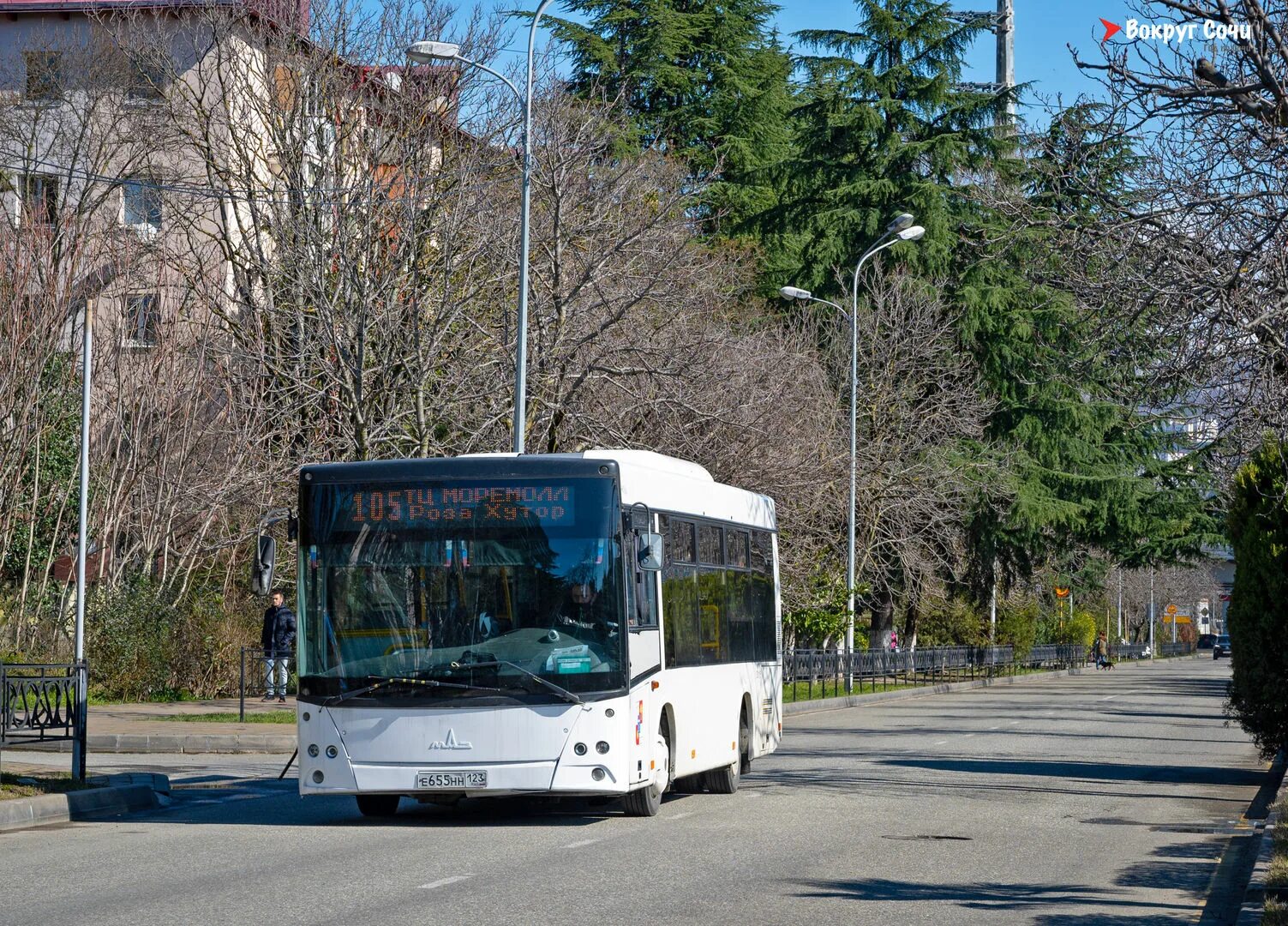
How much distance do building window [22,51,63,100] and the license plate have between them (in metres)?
25.3

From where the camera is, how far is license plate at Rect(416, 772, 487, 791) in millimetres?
13648

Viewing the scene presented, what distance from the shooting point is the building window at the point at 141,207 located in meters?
34.3

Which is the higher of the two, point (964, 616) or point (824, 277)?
point (824, 277)

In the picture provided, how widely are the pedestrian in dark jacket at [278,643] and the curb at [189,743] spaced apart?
223 inches

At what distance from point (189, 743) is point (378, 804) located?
7.51 meters

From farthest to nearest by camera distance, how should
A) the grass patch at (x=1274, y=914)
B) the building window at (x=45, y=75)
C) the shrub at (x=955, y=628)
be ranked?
the shrub at (x=955, y=628), the building window at (x=45, y=75), the grass patch at (x=1274, y=914)

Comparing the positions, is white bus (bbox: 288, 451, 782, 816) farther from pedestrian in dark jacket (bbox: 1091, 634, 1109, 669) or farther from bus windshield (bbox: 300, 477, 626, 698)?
pedestrian in dark jacket (bbox: 1091, 634, 1109, 669)

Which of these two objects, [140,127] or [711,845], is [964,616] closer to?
[140,127]

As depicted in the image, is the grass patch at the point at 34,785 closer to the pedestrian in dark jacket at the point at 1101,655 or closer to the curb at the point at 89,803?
the curb at the point at 89,803

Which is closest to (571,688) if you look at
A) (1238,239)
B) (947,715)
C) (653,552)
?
(653,552)

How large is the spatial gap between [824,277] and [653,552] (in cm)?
3378

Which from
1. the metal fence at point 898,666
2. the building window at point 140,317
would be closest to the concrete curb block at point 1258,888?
the metal fence at point 898,666

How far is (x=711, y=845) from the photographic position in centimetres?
1288

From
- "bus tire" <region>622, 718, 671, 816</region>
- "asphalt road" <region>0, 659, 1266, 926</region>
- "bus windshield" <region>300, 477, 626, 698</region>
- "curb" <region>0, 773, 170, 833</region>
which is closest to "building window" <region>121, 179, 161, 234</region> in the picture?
"asphalt road" <region>0, 659, 1266, 926</region>
